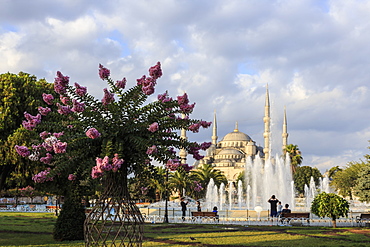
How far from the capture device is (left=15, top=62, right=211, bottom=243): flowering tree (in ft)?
21.4

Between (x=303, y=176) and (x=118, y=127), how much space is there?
58129 millimetres

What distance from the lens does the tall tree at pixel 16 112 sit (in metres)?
13.5

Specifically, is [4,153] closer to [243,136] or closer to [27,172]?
[27,172]

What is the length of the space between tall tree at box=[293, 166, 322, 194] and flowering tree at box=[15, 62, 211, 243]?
57048mm

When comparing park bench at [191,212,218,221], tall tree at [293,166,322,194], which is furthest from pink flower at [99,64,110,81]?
tall tree at [293,166,322,194]

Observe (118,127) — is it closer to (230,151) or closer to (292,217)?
(292,217)

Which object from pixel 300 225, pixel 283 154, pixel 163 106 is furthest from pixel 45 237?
pixel 283 154

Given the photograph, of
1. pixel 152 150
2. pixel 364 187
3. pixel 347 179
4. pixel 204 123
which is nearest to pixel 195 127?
pixel 204 123

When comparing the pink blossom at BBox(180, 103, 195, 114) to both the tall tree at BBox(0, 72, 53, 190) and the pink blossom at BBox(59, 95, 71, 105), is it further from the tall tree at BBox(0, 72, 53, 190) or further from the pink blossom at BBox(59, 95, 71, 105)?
the tall tree at BBox(0, 72, 53, 190)

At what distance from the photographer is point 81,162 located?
6.82 metres

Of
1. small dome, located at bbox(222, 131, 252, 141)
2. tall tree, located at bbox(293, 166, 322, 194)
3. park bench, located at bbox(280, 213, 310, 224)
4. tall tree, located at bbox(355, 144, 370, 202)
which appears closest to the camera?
park bench, located at bbox(280, 213, 310, 224)

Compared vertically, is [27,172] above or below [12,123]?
below

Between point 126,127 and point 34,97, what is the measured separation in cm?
898

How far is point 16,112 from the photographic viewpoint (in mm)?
13859
